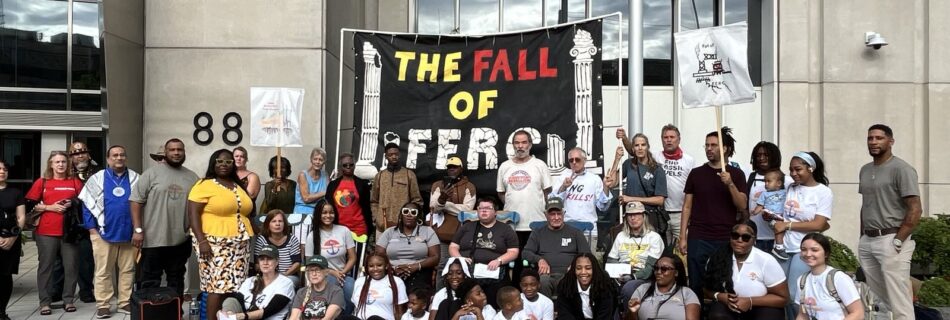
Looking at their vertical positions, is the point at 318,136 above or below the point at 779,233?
above

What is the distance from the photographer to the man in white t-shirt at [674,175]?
341 inches

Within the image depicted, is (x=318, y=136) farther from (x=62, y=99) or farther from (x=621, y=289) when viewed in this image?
(x=62, y=99)

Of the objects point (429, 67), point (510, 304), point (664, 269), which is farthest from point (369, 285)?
point (429, 67)

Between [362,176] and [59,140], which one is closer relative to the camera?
[362,176]

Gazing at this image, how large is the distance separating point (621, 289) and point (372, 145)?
401 cm

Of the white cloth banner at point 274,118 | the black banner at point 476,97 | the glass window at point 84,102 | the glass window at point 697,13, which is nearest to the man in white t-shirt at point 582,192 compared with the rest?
the black banner at point 476,97

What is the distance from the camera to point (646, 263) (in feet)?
24.9

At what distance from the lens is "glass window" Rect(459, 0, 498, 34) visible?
14.2 metres

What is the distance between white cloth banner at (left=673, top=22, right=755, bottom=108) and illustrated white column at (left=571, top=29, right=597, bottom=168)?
1.54 meters

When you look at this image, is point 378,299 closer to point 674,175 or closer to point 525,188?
point 525,188

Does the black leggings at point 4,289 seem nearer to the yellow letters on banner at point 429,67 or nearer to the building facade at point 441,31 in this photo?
the building facade at point 441,31

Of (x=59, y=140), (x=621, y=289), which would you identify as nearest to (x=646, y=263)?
(x=621, y=289)

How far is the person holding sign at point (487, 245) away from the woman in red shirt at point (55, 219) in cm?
410

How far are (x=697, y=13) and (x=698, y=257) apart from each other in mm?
7405
